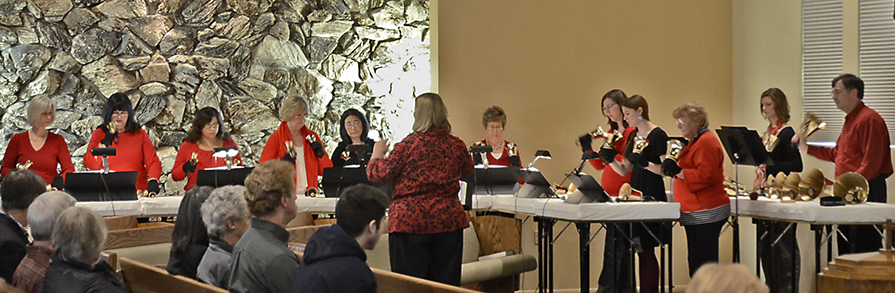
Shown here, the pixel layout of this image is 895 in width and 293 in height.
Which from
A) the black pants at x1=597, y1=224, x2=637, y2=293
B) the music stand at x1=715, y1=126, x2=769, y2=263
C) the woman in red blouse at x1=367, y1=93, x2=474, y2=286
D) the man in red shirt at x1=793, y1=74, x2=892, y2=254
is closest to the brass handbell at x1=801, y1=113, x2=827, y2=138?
the man in red shirt at x1=793, y1=74, x2=892, y2=254

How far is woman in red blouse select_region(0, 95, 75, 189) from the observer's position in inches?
224

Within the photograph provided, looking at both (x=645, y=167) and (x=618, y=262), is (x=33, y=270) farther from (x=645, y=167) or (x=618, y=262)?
(x=645, y=167)

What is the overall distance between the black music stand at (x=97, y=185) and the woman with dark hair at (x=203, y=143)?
23.6 inches

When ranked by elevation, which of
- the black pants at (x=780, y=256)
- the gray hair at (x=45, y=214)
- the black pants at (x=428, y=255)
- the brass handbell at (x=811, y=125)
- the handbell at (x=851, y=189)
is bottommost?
the black pants at (x=780, y=256)

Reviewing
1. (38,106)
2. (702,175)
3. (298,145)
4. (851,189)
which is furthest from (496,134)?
(38,106)

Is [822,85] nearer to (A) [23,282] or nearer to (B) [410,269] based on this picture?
(B) [410,269]

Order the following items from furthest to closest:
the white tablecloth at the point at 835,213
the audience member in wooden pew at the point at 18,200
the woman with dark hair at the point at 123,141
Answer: the woman with dark hair at the point at 123,141 → the white tablecloth at the point at 835,213 → the audience member in wooden pew at the point at 18,200

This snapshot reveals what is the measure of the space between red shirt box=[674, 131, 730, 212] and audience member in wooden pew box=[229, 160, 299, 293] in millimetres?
2504

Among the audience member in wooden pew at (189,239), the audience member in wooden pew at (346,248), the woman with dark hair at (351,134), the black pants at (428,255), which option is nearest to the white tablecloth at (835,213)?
the black pants at (428,255)

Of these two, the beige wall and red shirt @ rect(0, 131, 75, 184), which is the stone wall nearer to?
the beige wall

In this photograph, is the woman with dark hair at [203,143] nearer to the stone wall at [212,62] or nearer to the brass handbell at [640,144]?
the stone wall at [212,62]

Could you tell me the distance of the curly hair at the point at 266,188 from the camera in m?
2.73

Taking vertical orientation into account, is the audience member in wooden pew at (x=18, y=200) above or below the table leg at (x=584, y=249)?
above

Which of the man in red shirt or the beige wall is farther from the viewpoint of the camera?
the beige wall
